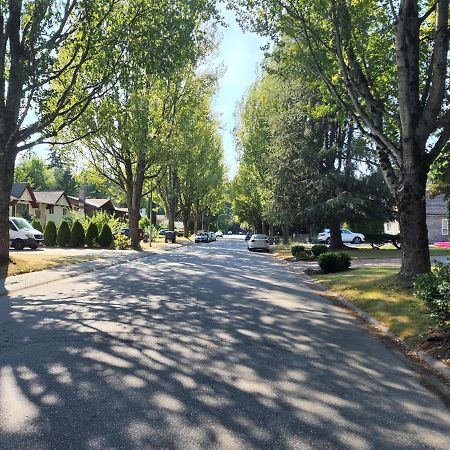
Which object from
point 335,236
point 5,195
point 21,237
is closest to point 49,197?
point 21,237

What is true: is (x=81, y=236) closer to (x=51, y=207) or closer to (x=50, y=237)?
(x=50, y=237)

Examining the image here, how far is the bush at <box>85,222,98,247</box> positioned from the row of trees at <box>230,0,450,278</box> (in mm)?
22611

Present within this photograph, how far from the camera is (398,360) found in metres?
6.70

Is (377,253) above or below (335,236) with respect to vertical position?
below

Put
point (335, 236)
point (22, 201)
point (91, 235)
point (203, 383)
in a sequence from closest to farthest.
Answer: point (203, 383) < point (335, 236) < point (91, 235) < point (22, 201)

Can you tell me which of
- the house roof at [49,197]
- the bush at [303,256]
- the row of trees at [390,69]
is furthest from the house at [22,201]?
the row of trees at [390,69]

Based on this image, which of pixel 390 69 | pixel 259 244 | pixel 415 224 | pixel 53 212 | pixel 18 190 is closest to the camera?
pixel 415 224

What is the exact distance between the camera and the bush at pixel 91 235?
1394 inches

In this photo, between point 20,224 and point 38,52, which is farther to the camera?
point 20,224

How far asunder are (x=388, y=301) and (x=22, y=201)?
48944 mm

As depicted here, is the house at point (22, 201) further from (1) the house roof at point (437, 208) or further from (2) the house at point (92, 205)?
(1) the house roof at point (437, 208)

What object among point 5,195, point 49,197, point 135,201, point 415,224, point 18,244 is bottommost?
point 18,244

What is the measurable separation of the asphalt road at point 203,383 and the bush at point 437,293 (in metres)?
1.02

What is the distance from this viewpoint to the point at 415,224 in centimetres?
1204
